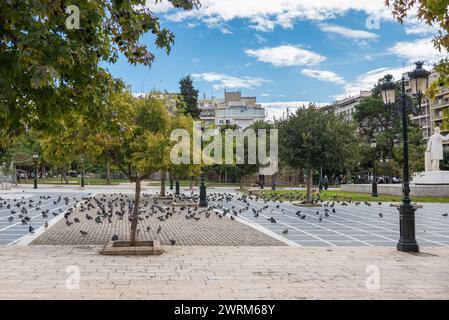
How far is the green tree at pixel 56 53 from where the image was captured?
439cm

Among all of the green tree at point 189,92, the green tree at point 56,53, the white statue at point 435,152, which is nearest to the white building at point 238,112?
the green tree at point 189,92

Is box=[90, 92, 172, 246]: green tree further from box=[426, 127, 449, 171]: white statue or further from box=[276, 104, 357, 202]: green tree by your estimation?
box=[426, 127, 449, 171]: white statue

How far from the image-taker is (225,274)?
25.5 feet

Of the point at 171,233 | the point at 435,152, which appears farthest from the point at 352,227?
the point at 435,152

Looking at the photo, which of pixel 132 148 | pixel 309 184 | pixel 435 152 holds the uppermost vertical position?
pixel 435 152

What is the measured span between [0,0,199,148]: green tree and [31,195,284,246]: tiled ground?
6125 mm

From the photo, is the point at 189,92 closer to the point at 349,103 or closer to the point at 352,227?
the point at 352,227

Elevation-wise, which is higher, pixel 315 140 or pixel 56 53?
pixel 315 140

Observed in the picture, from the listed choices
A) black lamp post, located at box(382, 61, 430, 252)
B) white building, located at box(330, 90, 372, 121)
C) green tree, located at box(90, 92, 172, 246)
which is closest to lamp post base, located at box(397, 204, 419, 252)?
black lamp post, located at box(382, 61, 430, 252)

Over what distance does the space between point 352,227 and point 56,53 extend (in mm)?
13219

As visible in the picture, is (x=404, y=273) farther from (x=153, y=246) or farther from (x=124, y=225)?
(x=124, y=225)

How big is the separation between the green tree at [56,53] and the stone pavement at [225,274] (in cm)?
238

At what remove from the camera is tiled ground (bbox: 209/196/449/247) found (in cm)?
1270
